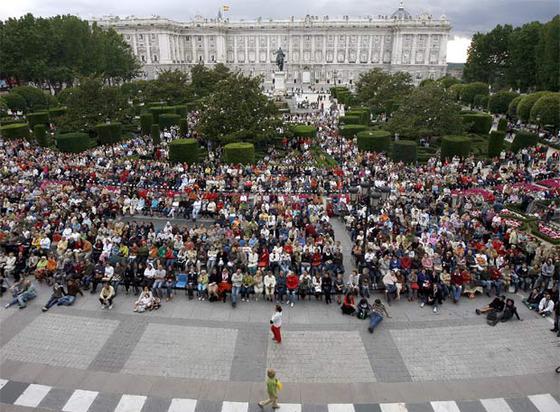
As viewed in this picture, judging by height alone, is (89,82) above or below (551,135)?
above

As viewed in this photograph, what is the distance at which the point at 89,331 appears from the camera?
12602 mm

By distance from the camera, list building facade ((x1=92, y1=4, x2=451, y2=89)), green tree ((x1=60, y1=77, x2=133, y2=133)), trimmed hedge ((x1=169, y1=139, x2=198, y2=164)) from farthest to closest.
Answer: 1. building facade ((x1=92, y1=4, x2=451, y2=89))
2. green tree ((x1=60, y1=77, x2=133, y2=133))
3. trimmed hedge ((x1=169, y1=139, x2=198, y2=164))

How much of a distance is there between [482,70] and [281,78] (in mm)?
39747

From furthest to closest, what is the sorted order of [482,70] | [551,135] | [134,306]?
[482,70] → [551,135] → [134,306]

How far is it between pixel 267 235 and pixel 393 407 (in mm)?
9293

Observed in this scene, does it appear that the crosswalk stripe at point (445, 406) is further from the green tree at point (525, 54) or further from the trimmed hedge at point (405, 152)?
the green tree at point (525, 54)

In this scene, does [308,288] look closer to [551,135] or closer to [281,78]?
[551,135]

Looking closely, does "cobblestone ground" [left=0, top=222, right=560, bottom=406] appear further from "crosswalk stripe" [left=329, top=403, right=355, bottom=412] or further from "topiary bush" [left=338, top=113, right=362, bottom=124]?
"topiary bush" [left=338, top=113, right=362, bottom=124]

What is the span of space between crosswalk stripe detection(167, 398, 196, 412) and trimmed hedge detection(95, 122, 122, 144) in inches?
1340

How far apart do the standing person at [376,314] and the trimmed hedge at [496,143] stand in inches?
1033

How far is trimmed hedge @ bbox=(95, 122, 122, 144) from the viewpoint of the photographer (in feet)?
127

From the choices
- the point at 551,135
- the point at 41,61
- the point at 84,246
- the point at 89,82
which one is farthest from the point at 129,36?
the point at 84,246

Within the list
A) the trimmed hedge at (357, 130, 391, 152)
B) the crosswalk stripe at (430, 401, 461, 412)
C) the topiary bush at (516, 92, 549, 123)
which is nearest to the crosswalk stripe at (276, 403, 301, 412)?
the crosswalk stripe at (430, 401, 461, 412)

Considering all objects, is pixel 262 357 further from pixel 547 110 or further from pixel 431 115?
pixel 547 110
